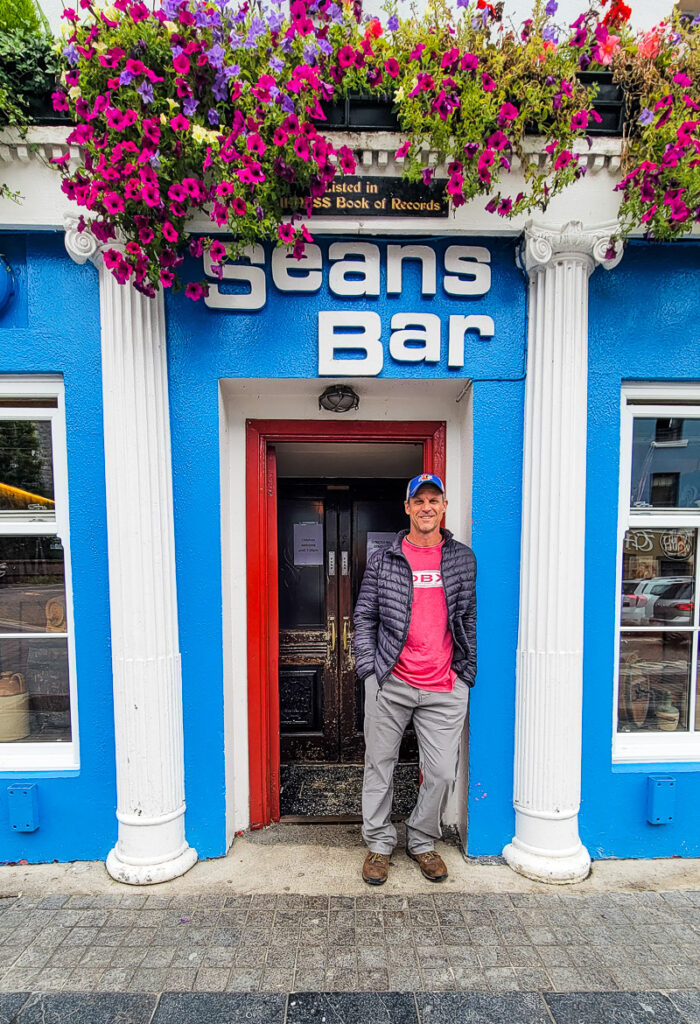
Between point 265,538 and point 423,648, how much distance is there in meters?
1.20

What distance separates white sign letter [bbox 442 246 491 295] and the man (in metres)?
1.06

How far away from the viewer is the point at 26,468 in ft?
9.58

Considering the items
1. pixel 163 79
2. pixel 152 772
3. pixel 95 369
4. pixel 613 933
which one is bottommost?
pixel 613 933

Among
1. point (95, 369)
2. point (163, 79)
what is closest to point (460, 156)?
point (163, 79)

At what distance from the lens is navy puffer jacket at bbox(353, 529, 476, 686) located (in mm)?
2695

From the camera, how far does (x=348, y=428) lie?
312 centimetres

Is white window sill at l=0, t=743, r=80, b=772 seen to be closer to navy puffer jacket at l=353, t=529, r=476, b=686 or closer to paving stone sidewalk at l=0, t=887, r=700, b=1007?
paving stone sidewalk at l=0, t=887, r=700, b=1007

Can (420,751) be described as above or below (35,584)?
below

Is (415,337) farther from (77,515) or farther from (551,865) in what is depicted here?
(551,865)

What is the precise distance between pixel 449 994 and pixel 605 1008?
0.62 meters

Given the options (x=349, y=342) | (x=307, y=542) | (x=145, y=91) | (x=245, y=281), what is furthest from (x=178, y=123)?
(x=307, y=542)

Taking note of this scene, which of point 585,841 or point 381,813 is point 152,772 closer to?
point 381,813

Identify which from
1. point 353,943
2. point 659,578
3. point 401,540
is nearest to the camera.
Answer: point 353,943

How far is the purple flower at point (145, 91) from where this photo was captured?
2.18 metres
